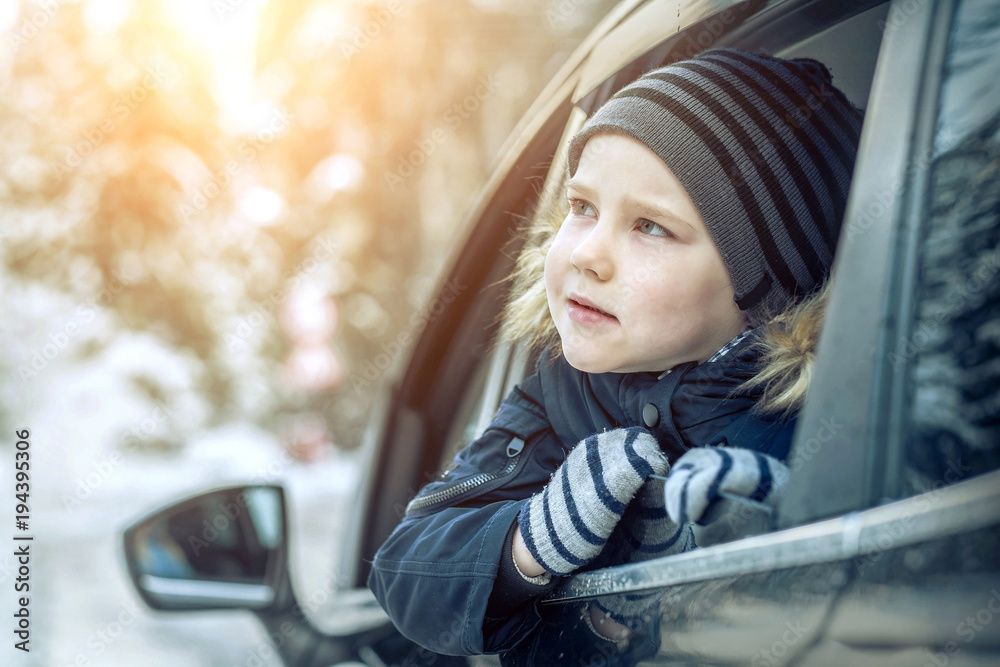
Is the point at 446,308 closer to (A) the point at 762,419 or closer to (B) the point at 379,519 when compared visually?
(B) the point at 379,519

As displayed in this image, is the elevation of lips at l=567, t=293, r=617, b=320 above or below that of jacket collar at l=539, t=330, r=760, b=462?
above

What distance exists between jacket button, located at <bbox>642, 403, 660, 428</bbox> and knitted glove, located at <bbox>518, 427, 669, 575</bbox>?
0.05 m

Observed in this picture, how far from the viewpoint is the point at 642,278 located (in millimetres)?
1103

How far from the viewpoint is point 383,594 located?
4.24 feet

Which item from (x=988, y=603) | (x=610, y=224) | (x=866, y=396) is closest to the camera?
(x=988, y=603)

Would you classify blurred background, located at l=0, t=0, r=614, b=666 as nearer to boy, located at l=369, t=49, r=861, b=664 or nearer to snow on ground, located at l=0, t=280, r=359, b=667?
snow on ground, located at l=0, t=280, r=359, b=667

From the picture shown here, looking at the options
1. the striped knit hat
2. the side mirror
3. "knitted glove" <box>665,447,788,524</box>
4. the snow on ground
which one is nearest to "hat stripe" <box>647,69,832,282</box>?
the striped knit hat

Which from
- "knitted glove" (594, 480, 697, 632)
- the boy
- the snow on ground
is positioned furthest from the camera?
the snow on ground

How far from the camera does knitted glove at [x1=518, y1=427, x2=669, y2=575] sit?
988 mm

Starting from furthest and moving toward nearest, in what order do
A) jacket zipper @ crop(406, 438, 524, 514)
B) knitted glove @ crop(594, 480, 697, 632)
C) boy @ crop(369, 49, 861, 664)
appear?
jacket zipper @ crop(406, 438, 524, 514), boy @ crop(369, 49, 861, 664), knitted glove @ crop(594, 480, 697, 632)

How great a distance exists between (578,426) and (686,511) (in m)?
0.41

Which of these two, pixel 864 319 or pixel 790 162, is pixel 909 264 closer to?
pixel 864 319

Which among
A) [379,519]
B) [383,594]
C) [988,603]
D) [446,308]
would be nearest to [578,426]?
[383,594]

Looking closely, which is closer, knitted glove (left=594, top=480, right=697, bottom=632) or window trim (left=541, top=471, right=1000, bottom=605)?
window trim (left=541, top=471, right=1000, bottom=605)
